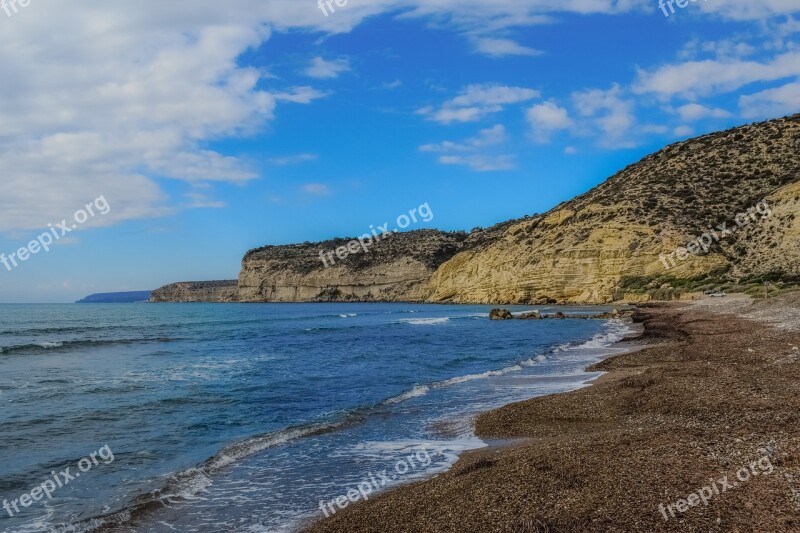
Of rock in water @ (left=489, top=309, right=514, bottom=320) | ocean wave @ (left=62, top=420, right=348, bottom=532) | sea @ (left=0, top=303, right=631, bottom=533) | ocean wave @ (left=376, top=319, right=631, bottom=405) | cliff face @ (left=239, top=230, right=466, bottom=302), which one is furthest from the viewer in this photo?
cliff face @ (left=239, top=230, right=466, bottom=302)

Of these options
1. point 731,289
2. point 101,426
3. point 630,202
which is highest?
point 630,202

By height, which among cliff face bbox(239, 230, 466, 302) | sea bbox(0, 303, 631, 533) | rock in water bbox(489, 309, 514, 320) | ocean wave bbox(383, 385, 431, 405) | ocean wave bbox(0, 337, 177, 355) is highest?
cliff face bbox(239, 230, 466, 302)

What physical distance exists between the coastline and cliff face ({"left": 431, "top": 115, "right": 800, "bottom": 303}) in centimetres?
5112

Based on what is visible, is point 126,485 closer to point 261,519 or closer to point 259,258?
point 261,519

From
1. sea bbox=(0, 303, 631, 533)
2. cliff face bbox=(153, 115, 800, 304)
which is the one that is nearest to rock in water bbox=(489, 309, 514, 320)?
cliff face bbox=(153, 115, 800, 304)

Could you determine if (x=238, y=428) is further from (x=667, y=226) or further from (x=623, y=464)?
(x=667, y=226)

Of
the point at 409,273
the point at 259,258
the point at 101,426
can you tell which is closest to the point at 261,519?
the point at 101,426

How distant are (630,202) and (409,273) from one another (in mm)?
70012

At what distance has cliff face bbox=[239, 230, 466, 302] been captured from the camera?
458ft

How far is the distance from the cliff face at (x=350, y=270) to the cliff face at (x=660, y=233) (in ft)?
86.0

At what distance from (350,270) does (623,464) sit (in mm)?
143650

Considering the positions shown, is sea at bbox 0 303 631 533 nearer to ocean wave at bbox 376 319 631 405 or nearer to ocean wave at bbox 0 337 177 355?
ocean wave at bbox 376 319 631 405

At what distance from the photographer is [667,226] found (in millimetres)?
69438

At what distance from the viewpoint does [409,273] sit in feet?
458
